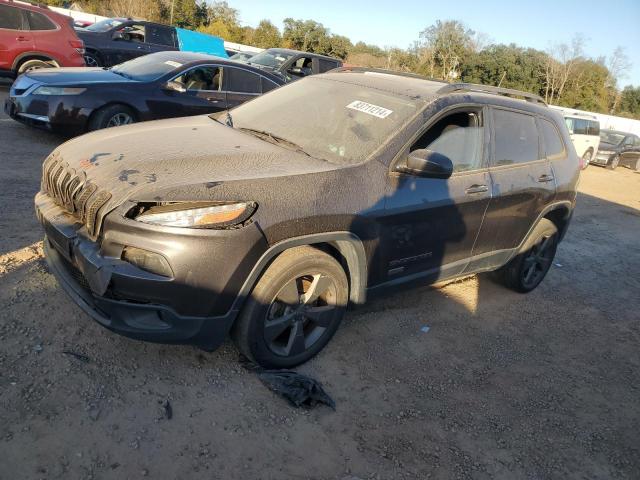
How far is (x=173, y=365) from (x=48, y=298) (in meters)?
1.04

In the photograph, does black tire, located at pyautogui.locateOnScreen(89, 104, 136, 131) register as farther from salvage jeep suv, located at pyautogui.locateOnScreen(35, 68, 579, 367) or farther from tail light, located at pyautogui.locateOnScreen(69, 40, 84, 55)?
tail light, located at pyautogui.locateOnScreen(69, 40, 84, 55)

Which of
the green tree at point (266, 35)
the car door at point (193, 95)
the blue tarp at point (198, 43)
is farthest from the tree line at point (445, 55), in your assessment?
the car door at point (193, 95)

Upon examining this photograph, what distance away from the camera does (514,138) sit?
4.25 m

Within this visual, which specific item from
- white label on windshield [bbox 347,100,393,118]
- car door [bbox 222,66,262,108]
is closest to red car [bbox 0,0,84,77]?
car door [bbox 222,66,262,108]

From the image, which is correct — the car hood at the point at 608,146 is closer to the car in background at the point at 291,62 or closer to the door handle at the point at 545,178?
the car in background at the point at 291,62

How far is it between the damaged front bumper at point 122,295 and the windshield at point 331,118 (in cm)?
129

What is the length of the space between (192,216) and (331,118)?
151 cm

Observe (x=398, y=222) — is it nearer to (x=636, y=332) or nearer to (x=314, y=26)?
(x=636, y=332)

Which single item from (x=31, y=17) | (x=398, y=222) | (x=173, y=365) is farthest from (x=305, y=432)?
(x=31, y=17)

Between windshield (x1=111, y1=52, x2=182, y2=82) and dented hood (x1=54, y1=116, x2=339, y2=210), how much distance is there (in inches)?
156

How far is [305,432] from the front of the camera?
2729 mm

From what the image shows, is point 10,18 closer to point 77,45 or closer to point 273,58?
point 77,45

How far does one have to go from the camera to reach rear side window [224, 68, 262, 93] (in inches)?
313

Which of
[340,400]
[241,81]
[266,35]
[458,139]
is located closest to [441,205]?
[458,139]
